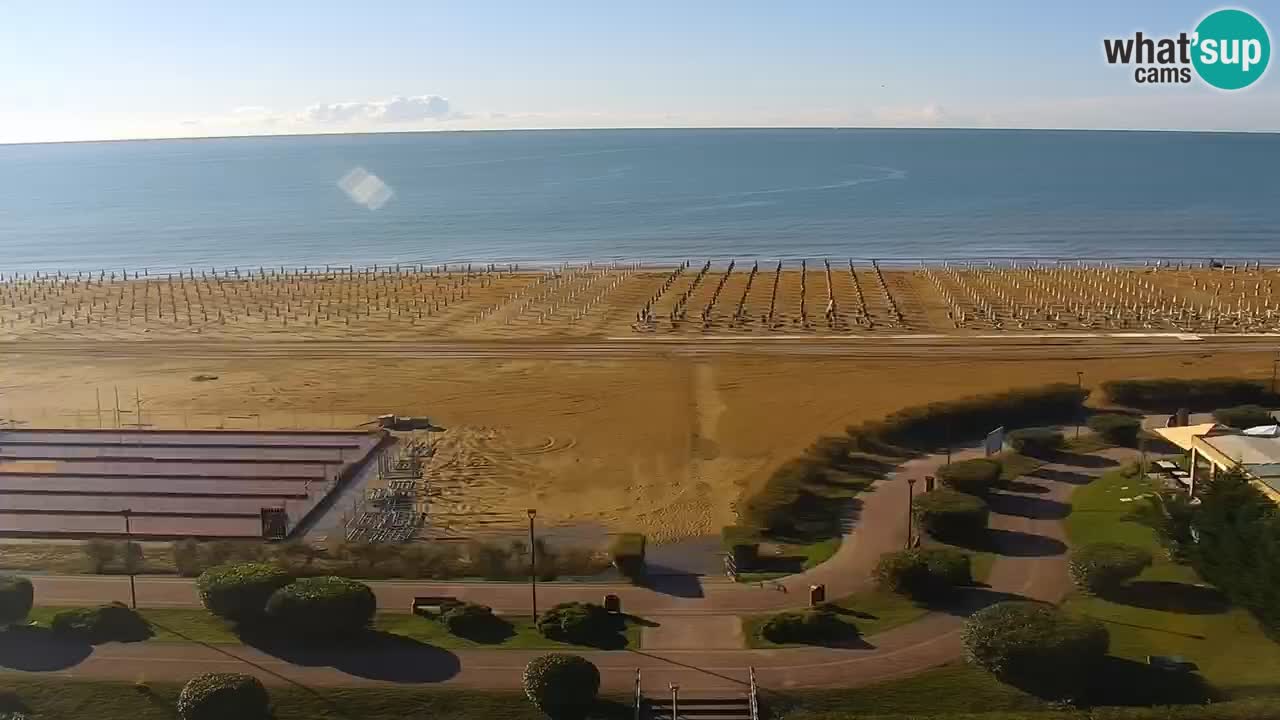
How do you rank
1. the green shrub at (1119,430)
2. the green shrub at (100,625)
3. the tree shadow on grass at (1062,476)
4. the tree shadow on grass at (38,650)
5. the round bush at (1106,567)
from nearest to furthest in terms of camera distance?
the tree shadow on grass at (38,650)
the green shrub at (100,625)
the round bush at (1106,567)
the tree shadow on grass at (1062,476)
the green shrub at (1119,430)

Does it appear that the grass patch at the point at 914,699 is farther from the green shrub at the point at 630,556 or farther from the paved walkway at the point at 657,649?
the green shrub at the point at 630,556

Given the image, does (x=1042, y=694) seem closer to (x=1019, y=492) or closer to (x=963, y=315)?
(x=1019, y=492)

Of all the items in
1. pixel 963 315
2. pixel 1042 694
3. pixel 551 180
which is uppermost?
pixel 551 180

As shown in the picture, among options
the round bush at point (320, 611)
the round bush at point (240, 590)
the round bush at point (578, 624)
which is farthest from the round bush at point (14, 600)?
the round bush at point (578, 624)

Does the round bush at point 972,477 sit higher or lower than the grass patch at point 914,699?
higher

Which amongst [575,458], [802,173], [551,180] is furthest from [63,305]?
[802,173]

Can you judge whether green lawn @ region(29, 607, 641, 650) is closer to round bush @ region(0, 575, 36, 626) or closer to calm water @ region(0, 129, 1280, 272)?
round bush @ region(0, 575, 36, 626)

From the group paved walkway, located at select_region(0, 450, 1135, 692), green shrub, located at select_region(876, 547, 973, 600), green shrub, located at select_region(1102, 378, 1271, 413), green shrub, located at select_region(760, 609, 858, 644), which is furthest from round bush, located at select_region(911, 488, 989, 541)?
green shrub, located at select_region(1102, 378, 1271, 413)
